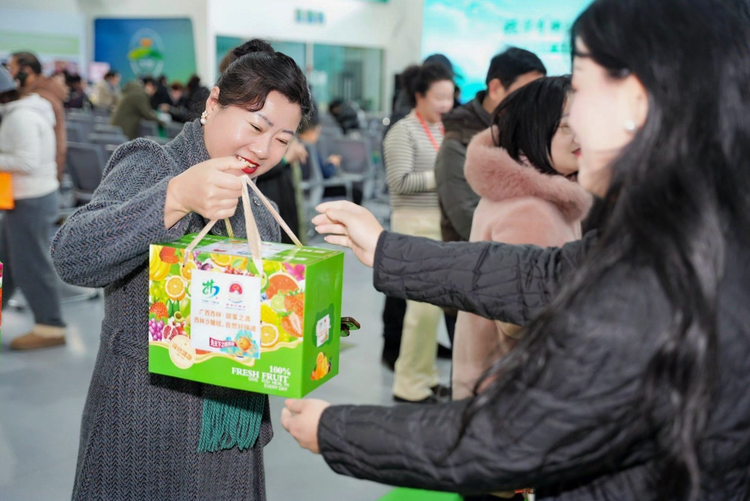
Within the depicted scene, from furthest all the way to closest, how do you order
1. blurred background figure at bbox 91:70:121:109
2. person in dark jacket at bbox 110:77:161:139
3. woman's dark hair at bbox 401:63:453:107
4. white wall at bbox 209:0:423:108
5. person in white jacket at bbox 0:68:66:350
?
white wall at bbox 209:0:423:108 → blurred background figure at bbox 91:70:121:109 → person in dark jacket at bbox 110:77:161:139 → person in white jacket at bbox 0:68:66:350 → woman's dark hair at bbox 401:63:453:107

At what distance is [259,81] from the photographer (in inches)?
57.3

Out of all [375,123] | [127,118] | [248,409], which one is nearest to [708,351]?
[248,409]

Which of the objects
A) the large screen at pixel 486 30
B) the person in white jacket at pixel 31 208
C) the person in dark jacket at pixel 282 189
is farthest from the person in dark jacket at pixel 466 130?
the large screen at pixel 486 30

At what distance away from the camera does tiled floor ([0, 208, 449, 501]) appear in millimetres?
2781

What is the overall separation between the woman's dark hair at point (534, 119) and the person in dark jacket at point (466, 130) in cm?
92

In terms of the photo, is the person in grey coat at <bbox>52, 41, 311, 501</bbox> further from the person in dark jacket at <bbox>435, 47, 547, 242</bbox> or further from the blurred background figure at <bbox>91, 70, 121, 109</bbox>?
the blurred background figure at <bbox>91, 70, 121, 109</bbox>

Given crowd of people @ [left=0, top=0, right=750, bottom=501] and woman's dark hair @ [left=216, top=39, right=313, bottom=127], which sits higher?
woman's dark hair @ [left=216, top=39, right=313, bottom=127]

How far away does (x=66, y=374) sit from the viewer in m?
3.74

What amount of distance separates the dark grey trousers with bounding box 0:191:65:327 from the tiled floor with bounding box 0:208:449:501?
0.85 feet

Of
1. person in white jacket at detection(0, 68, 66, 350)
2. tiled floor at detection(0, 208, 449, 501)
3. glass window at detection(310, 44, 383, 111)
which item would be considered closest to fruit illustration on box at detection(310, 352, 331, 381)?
tiled floor at detection(0, 208, 449, 501)

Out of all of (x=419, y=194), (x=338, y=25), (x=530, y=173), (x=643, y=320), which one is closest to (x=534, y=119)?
(x=530, y=173)

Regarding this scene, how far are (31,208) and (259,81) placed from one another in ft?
9.91

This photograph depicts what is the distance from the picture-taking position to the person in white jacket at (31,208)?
388 cm

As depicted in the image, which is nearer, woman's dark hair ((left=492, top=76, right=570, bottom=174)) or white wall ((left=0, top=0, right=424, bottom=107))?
woman's dark hair ((left=492, top=76, right=570, bottom=174))
